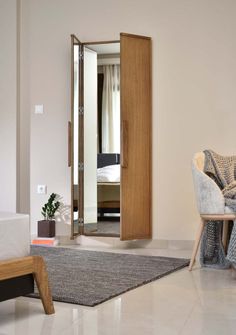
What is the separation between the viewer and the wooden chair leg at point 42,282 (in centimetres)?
250

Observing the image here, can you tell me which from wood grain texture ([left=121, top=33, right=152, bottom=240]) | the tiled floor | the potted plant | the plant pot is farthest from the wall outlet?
the tiled floor

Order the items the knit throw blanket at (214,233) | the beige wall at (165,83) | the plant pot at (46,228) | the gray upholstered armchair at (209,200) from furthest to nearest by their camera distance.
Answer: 1. the plant pot at (46,228)
2. the beige wall at (165,83)
3. the knit throw blanket at (214,233)
4. the gray upholstered armchair at (209,200)

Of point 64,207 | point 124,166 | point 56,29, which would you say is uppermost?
point 56,29

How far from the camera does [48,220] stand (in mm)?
5133

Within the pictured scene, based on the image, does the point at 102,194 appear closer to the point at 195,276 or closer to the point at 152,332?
the point at 195,276

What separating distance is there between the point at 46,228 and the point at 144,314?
2.70 m

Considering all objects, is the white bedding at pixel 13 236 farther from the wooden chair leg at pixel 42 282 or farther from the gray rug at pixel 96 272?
the gray rug at pixel 96 272

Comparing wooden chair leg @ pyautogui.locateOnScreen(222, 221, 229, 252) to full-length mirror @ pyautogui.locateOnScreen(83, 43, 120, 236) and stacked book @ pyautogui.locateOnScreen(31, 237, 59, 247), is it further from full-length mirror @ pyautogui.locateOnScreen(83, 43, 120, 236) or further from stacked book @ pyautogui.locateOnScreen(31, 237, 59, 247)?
stacked book @ pyautogui.locateOnScreen(31, 237, 59, 247)

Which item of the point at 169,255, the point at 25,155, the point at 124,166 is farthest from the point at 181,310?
the point at 25,155

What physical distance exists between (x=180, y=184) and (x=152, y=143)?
1.66ft

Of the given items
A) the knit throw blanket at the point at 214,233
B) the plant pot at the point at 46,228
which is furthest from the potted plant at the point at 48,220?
the knit throw blanket at the point at 214,233

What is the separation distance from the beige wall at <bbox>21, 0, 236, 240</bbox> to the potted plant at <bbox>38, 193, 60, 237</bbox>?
0.42 feet

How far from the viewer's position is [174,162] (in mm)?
4918

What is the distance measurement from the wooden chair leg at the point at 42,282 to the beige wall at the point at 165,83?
2530 millimetres
